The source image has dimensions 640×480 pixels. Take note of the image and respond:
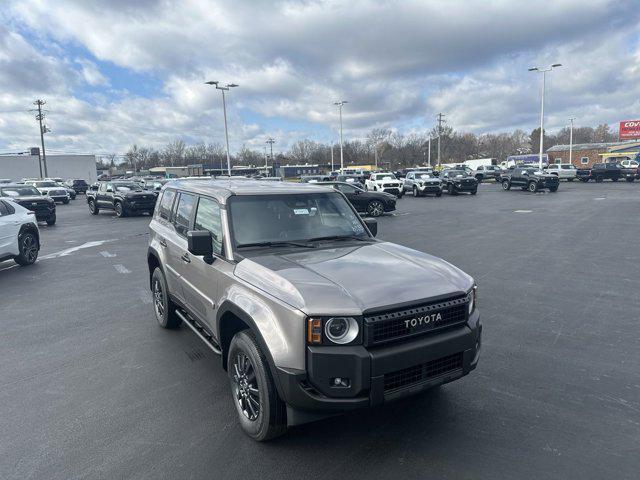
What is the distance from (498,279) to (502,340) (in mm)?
3030

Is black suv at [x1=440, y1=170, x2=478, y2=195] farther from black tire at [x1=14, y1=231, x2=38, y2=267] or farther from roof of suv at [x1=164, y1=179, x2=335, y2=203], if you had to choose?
roof of suv at [x1=164, y1=179, x2=335, y2=203]

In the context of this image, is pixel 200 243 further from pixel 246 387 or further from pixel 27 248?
pixel 27 248

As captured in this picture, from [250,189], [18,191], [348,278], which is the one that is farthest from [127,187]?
[348,278]

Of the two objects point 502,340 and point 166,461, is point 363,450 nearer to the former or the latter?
point 166,461

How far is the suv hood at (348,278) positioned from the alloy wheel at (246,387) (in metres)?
0.64

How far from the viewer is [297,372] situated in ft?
9.32

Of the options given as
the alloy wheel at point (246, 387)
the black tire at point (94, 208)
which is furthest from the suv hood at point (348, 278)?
the black tire at point (94, 208)

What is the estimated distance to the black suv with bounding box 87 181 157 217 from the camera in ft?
74.9

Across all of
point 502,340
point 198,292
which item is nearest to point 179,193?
point 198,292

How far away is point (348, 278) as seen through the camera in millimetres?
3172

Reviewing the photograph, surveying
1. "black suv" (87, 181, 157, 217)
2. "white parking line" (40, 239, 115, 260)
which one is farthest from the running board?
"black suv" (87, 181, 157, 217)

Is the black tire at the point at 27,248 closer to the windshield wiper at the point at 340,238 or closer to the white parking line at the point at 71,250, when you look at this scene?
the white parking line at the point at 71,250

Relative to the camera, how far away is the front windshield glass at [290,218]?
409 centimetres

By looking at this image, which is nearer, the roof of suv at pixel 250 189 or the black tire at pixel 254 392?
the black tire at pixel 254 392
